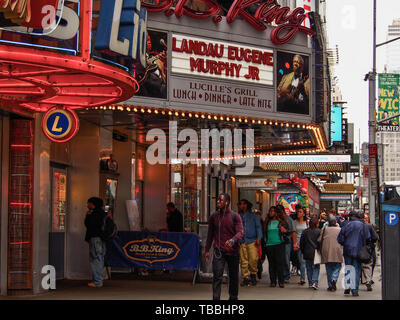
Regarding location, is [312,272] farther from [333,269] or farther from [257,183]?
[257,183]

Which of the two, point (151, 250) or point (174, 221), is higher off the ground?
point (174, 221)

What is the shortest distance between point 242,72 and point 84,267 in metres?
5.97

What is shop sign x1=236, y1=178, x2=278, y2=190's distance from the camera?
3125cm

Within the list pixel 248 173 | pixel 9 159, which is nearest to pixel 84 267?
pixel 9 159

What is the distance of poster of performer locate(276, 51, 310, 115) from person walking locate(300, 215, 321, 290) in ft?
8.94

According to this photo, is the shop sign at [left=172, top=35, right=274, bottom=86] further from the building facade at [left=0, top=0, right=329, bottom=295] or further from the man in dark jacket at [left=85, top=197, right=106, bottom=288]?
the man in dark jacket at [left=85, top=197, right=106, bottom=288]

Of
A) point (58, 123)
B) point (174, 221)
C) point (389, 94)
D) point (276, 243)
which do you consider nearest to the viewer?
point (58, 123)

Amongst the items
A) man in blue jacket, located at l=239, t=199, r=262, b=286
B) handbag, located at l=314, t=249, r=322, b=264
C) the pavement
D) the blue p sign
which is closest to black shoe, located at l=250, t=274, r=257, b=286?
man in blue jacket, located at l=239, t=199, r=262, b=286

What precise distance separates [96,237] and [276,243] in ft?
13.8

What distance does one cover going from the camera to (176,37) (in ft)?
52.1

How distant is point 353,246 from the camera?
14.6 meters

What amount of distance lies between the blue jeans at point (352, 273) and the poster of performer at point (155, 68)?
5208 mm

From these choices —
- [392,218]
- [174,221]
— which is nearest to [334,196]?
[174,221]
